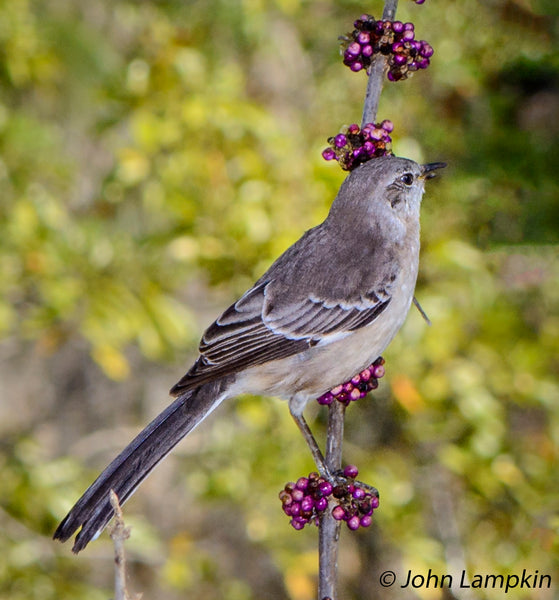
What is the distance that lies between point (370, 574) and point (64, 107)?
4.74 m

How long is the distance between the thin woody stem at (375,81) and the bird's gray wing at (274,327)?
2.73ft

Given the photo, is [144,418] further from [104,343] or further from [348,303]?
[348,303]

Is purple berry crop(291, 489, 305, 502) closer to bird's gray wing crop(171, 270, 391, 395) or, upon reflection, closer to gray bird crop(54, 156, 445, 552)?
gray bird crop(54, 156, 445, 552)

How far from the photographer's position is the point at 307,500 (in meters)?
3.16

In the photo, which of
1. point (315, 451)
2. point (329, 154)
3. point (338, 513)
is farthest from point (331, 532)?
point (329, 154)

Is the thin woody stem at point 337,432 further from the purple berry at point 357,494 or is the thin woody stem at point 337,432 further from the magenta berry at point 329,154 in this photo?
the magenta berry at point 329,154

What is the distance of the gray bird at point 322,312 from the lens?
144 inches

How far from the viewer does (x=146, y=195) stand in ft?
16.3

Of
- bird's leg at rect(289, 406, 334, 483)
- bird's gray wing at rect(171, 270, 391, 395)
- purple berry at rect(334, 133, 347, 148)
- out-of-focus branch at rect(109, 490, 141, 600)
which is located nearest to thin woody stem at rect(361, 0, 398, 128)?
purple berry at rect(334, 133, 347, 148)

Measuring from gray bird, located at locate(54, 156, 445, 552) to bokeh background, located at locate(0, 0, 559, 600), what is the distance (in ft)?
1.65

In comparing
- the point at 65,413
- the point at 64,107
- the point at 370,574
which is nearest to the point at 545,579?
the point at 370,574

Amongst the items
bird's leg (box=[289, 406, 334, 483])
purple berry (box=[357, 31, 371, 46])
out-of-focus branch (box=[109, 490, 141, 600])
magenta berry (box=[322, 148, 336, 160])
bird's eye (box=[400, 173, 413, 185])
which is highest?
purple berry (box=[357, 31, 371, 46])

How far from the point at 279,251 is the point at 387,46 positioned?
151 cm

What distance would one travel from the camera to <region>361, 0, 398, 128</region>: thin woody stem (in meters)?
3.18
